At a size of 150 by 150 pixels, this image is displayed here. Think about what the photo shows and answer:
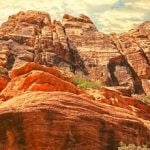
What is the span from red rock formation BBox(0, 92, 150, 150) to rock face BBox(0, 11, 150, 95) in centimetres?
6122

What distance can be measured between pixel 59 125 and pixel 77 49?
7438 centimetres

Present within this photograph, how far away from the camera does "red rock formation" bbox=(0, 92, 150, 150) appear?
28.3m

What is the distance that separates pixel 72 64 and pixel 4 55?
13.1 meters

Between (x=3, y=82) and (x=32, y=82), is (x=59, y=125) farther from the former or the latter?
(x=3, y=82)

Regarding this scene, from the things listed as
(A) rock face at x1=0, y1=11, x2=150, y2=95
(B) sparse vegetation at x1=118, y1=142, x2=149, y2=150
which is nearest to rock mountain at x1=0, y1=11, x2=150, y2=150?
(A) rock face at x1=0, y1=11, x2=150, y2=95

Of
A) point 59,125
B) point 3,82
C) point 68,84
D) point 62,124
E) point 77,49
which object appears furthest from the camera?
point 77,49

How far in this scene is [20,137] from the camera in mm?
28234

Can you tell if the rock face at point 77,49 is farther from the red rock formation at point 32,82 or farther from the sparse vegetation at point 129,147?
the sparse vegetation at point 129,147

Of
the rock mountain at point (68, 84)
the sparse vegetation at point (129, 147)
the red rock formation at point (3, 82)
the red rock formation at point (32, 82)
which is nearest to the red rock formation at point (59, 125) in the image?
the rock mountain at point (68, 84)

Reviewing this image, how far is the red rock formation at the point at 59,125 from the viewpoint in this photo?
28281 mm

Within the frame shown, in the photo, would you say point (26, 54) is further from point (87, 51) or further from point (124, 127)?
point (124, 127)

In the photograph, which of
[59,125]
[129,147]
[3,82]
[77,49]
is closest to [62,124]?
[59,125]

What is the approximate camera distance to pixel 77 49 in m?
103

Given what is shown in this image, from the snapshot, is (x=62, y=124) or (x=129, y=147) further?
(x=129, y=147)
